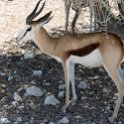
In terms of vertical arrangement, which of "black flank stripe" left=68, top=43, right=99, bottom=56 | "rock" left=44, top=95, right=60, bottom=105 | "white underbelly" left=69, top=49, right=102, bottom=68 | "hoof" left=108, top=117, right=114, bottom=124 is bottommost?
"hoof" left=108, top=117, right=114, bottom=124

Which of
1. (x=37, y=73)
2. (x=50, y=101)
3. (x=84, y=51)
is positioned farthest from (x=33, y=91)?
(x=84, y=51)

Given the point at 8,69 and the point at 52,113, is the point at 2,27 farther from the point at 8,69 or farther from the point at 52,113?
the point at 52,113

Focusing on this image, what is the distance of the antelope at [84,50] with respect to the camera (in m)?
4.65

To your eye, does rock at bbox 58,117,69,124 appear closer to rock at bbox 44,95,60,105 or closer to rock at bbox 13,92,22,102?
rock at bbox 44,95,60,105

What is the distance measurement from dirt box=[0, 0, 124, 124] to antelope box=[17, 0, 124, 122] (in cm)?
15

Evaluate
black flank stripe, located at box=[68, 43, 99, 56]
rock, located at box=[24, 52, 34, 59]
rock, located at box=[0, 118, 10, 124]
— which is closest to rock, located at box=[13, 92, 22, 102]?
rock, located at box=[0, 118, 10, 124]

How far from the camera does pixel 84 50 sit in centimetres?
478

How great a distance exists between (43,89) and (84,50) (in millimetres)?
769

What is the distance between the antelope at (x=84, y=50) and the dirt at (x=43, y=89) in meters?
0.15

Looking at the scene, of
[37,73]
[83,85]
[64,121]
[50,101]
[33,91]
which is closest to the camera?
[64,121]

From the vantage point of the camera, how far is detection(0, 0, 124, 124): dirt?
4844 mm

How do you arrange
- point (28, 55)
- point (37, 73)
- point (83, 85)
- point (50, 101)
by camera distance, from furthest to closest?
point (28, 55) < point (37, 73) < point (83, 85) < point (50, 101)

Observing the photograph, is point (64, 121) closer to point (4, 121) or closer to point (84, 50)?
point (4, 121)

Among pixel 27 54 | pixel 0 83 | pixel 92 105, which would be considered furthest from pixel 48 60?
pixel 92 105
